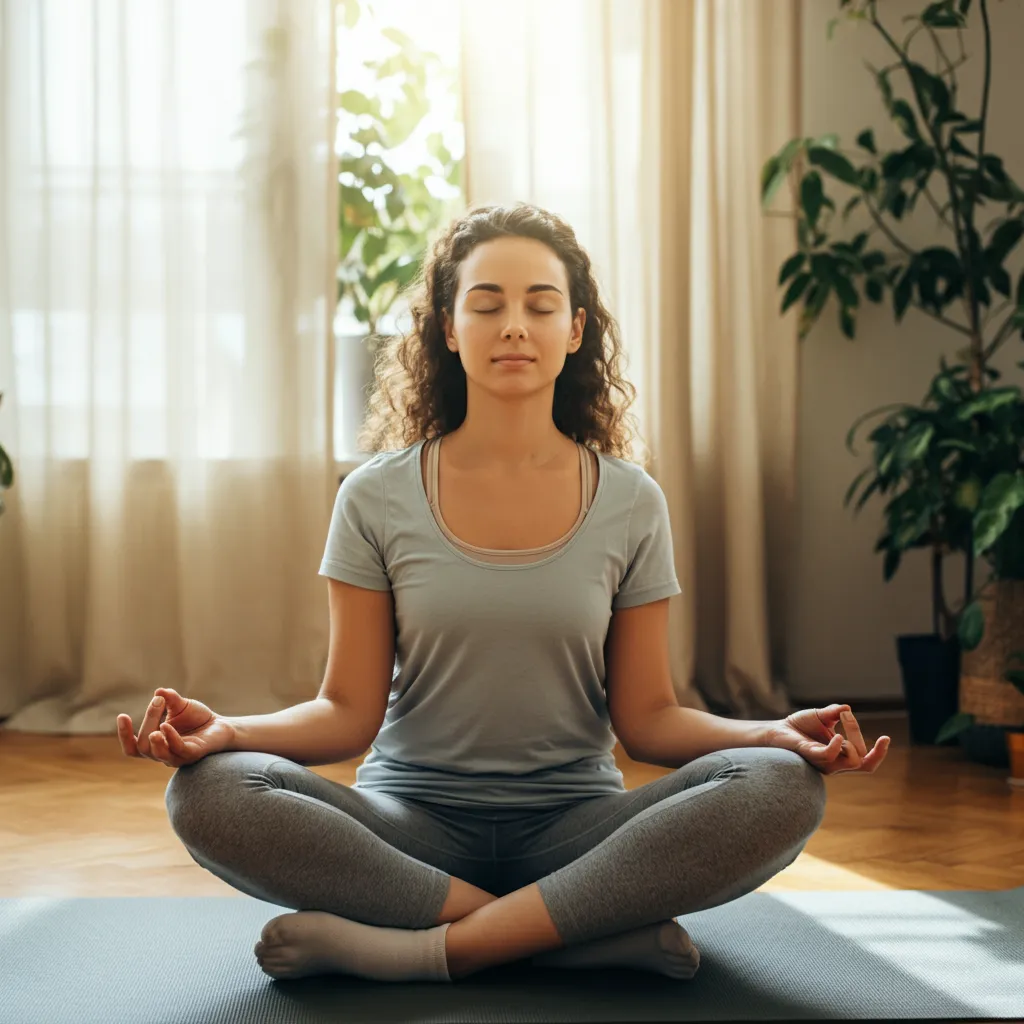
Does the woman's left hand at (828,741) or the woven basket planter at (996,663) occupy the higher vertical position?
the woman's left hand at (828,741)

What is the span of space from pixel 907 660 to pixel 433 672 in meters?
1.86

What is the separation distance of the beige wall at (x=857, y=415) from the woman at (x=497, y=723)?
1.82 meters

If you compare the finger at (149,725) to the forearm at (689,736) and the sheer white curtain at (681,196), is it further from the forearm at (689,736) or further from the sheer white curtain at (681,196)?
the sheer white curtain at (681,196)

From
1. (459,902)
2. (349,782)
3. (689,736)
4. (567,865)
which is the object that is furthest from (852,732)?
(349,782)

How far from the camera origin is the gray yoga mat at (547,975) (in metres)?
1.35

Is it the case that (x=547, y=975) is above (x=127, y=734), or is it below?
below

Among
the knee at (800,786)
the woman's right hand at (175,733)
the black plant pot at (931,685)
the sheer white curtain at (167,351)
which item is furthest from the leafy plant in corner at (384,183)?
the knee at (800,786)

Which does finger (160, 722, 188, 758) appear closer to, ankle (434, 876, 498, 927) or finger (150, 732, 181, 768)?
finger (150, 732, 181, 768)

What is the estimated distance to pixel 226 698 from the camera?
321 centimetres

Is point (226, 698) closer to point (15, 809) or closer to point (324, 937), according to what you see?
point (15, 809)

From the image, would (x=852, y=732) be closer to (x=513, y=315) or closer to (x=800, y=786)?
(x=800, y=786)

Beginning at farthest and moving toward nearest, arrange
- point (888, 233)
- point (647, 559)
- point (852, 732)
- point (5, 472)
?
point (888, 233)
point (5, 472)
point (647, 559)
point (852, 732)

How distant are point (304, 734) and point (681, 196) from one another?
2.13 meters

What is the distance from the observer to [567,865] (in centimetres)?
144
